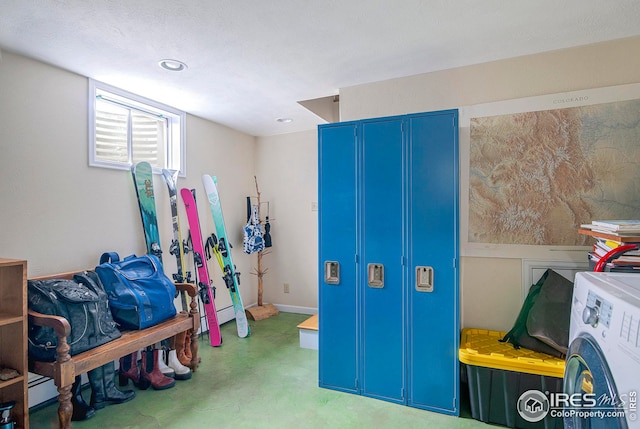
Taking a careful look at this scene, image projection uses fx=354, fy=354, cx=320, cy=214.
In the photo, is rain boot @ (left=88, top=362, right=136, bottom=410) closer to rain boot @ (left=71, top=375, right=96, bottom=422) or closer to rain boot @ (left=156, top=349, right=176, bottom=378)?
rain boot @ (left=71, top=375, right=96, bottom=422)

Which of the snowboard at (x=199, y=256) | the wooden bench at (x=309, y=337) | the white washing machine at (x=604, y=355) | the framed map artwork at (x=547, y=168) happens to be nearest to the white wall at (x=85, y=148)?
the framed map artwork at (x=547, y=168)

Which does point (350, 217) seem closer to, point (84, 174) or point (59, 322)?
point (59, 322)

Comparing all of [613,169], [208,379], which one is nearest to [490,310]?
[613,169]

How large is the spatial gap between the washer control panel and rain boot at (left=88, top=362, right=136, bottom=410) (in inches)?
106

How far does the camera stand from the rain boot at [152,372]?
2.61 meters

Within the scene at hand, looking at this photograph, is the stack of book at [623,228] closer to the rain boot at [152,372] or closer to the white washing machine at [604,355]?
the white washing machine at [604,355]

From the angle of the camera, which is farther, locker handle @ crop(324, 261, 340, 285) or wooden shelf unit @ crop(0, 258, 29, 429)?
locker handle @ crop(324, 261, 340, 285)

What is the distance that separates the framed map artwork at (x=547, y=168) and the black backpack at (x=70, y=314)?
8.00 ft

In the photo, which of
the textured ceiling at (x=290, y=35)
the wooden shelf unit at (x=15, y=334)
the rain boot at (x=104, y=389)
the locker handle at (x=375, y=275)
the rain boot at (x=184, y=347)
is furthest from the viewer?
the rain boot at (x=184, y=347)

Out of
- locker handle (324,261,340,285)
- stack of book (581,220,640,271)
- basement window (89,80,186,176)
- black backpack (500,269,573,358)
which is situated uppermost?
basement window (89,80,186,176)

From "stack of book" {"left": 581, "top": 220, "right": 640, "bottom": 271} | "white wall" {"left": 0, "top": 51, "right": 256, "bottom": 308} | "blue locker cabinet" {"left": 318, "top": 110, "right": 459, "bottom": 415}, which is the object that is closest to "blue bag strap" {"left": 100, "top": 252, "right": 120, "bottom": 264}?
"white wall" {"left": 0, "top": 51, "right": 256, "bottom": 308}

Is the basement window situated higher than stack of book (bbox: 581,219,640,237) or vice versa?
the basement window

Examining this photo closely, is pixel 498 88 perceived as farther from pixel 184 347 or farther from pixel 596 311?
pixel 184 347

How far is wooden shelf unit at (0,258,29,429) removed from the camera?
1.89 m
